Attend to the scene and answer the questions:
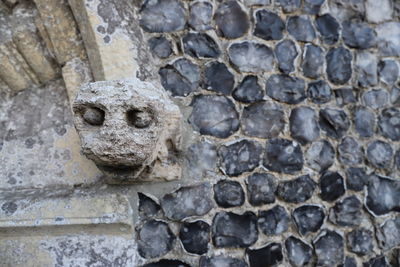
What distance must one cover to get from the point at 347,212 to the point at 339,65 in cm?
50

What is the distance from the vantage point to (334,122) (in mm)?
1932

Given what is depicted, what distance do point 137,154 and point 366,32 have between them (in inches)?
41.3

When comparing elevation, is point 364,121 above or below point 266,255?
above

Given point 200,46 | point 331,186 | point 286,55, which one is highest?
point 200,46

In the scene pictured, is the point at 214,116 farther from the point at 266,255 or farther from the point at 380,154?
the point at 380,154

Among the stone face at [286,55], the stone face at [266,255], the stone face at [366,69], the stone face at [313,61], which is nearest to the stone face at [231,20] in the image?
the stone face at [286,55]

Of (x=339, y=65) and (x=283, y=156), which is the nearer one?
(x=283, y=156)

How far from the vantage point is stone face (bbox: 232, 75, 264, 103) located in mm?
1807

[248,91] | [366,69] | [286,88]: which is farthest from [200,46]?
[366,69]

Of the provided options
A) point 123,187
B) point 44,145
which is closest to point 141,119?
point 123,187

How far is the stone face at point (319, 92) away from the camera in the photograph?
191cm

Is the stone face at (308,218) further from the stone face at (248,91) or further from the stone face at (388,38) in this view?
the stone face at (388,38)

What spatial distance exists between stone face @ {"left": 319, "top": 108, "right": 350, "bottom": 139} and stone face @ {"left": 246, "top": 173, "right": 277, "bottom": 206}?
0.27 m

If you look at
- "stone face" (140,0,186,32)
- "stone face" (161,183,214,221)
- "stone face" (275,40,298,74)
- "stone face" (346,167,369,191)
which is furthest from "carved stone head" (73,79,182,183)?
"stone face" (346,167,369,191)
